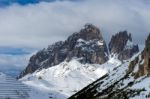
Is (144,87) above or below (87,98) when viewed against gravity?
below

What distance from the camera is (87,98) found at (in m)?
190

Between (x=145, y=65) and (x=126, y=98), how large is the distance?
99.2 feet

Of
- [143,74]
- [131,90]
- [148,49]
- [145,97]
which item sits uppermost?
[148,49]

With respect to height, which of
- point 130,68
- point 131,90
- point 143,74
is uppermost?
point 130,68

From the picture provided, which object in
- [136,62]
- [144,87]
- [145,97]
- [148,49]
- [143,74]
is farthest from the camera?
[136,62]

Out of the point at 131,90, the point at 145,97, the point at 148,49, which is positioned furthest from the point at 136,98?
the point at 148,49

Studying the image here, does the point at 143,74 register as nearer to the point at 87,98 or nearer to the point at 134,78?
the point at 134,78

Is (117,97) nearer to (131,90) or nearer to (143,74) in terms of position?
(131,90)

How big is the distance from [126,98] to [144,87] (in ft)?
17.8

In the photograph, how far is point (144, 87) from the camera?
4663 inches

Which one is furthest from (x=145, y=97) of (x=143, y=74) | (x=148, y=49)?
(x=148, y=49)

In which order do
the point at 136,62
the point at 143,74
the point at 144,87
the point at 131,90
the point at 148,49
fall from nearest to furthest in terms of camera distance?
the point at 144,87 < the point at 131,90 < the point at 143,74 < the point at 148,49 < the point at 136,62

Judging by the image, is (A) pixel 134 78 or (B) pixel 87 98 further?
(B) pixel 87 98

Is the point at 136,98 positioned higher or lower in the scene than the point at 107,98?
lower
